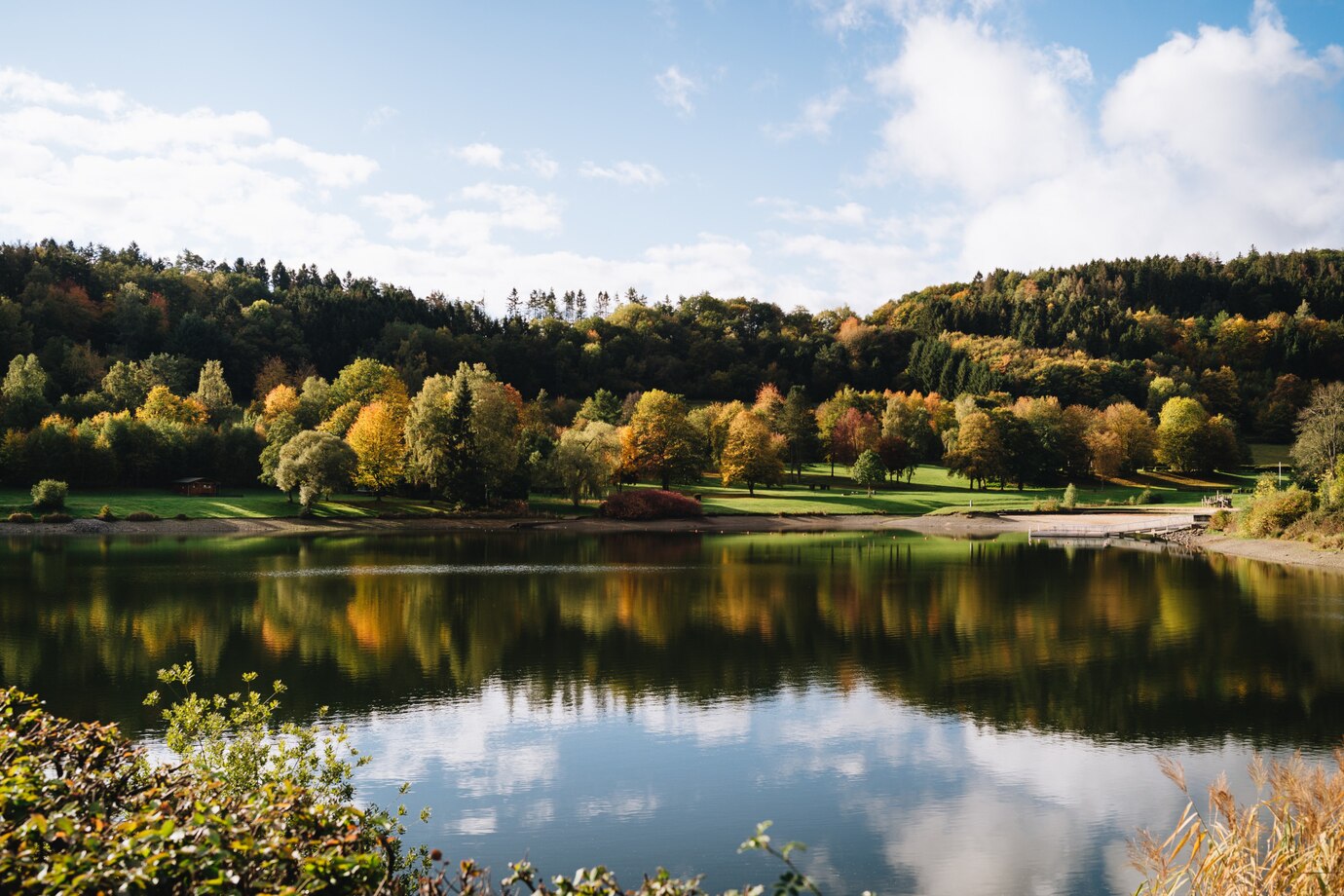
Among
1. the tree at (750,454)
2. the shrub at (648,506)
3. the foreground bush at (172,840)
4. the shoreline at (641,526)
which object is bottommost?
the shoreline at (641,526)

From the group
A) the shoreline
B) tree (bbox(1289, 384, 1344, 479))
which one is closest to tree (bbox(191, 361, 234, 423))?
the shoreline

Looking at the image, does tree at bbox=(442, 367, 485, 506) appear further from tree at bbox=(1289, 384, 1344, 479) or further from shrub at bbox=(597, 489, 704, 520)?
tree at bbox=(1289, 384, 1344, 479)

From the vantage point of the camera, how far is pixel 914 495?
88.9 meters

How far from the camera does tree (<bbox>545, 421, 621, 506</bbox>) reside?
7519 centimetres

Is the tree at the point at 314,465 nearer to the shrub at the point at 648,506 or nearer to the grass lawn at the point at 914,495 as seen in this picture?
the grass lawn at the point at 914,495

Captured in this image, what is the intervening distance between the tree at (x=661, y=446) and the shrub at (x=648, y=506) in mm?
7079

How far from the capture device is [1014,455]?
93.2m

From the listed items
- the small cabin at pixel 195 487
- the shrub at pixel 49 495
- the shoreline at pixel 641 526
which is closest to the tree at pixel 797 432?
the shoreline at pixel 641 526

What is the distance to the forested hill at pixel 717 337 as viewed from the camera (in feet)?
383

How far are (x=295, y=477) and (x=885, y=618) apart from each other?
1999 inches

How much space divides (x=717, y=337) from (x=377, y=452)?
7950cm

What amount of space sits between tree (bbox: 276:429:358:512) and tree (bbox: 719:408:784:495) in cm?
3222

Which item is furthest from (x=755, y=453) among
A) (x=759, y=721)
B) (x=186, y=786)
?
(x=186, y=786)

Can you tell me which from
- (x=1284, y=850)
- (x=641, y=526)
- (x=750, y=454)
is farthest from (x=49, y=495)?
(x=1284, y=850)
